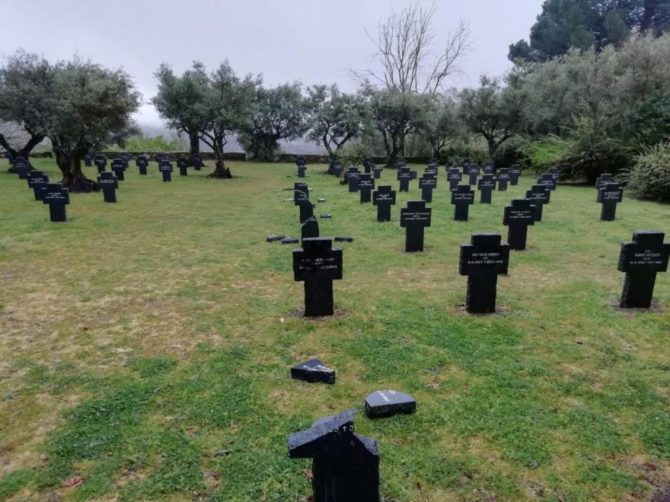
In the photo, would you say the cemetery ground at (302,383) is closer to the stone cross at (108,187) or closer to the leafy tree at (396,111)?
the stone cross at (108,187)

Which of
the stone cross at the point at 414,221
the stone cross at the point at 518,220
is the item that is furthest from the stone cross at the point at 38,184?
the stone cross at the point at 518,220

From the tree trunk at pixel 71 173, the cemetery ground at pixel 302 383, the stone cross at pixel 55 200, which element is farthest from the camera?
the tree trunk at pixel 71 173

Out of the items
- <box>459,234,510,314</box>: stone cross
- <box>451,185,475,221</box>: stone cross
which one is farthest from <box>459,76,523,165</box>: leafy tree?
<box>459,234,510,314</box>: stone cross

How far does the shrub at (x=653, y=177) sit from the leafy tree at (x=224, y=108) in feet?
54.6

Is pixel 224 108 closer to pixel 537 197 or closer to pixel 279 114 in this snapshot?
pixel 279 114

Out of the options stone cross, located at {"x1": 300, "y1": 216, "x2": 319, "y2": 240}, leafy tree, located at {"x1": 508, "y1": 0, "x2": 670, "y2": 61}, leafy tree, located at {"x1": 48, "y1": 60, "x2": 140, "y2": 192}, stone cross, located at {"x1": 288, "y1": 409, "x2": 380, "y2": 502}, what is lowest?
stone cross, located at {"x1": 288, "y1": 409, "x2": 380, "y2": 502}

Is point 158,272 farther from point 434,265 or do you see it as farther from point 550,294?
point 550,294

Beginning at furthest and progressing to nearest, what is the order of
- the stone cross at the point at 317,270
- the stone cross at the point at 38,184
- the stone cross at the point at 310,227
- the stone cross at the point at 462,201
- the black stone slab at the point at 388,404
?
the stone cross at the point at 38,184
the stone cross at the point at 462,201
the stone cross at the point at 310,227
the stone cross at the point at 317,270
the black stone slab at the point at 388,404

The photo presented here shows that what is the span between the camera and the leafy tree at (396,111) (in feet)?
97.7

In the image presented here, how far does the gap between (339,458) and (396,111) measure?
96.5 feet

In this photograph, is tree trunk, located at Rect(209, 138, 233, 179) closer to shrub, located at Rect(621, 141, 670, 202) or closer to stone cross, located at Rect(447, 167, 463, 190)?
stone cross, located at Rect(447, 167, 463, 190)

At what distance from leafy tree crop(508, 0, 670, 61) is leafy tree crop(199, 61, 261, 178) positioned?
2736 cm

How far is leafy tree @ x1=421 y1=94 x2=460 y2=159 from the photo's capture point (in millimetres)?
30406

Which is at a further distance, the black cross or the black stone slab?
the black cross
